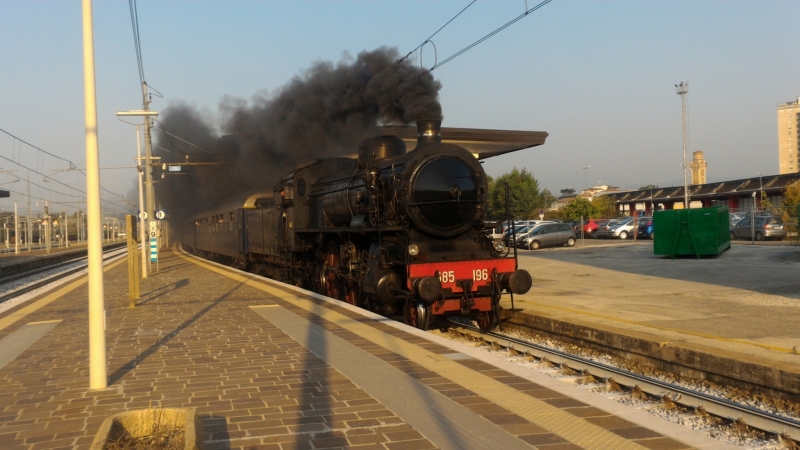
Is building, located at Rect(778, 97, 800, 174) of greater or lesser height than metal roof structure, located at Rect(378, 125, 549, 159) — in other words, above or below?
above

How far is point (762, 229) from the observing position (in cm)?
3222

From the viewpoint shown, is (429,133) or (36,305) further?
(36,305)

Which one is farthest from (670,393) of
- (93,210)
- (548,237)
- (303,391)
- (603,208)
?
(603,208)

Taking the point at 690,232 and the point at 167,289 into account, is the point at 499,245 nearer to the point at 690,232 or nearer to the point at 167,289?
the point at 167,289

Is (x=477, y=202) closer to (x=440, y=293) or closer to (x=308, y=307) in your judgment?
(x=440, y=293)

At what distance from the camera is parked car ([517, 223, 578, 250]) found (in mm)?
35000

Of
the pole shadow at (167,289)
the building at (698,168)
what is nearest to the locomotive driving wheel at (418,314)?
the pole shadow at (167,289)

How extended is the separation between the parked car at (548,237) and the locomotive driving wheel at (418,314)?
948 inches

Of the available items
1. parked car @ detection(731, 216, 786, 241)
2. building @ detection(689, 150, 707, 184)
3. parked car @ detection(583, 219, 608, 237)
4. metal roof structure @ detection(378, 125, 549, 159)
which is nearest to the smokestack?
metal roof structure @ detection(378, 125, 549, 159)

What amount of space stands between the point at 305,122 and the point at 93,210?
597 inches

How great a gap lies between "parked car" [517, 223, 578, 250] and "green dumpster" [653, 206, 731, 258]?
12867mm

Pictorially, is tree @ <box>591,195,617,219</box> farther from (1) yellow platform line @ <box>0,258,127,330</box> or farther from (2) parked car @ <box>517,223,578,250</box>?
(1) yellow platform line @ <box>0,258,127,330</box>

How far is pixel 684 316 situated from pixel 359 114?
11091 mm

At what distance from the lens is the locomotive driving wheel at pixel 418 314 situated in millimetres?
11055
